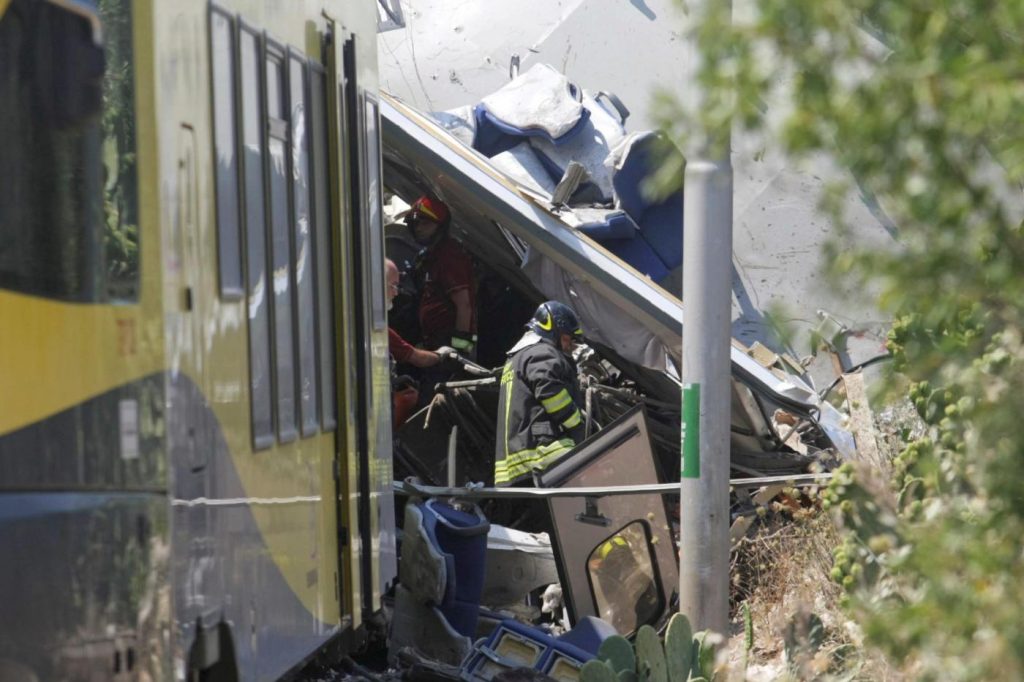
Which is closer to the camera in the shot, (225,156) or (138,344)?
(138,344)

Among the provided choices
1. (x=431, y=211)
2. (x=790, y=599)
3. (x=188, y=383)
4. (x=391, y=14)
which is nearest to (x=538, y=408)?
(x=790, y=599)

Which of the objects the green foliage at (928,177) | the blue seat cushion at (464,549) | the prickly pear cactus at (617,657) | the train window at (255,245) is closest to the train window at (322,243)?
the train window at (255,245)

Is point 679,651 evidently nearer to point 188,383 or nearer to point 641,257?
point 188,383

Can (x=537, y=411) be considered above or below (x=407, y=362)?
below

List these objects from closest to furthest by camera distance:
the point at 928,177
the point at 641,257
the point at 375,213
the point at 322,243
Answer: the point at 928,177
the point at 322,243
the point at 375,213
the point at 641,257

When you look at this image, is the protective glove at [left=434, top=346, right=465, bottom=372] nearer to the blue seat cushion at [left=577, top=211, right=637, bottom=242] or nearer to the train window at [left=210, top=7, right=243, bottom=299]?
the blue seat cushion at [left=577, top=211, right=637, bottom=242]

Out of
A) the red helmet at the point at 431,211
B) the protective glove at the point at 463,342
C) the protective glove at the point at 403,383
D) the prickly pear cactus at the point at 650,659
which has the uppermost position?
the red helmet at the point at 431,211

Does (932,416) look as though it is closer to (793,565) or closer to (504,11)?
(793,565)

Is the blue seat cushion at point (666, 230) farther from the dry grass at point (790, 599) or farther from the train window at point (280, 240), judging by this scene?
the train window at point (280, 240)

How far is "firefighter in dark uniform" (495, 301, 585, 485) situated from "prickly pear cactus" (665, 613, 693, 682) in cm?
260

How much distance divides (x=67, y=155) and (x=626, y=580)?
18.4 ft

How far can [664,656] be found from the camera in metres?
6.63

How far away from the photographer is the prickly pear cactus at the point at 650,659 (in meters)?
6.52

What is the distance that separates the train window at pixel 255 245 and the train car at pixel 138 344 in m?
0.01
